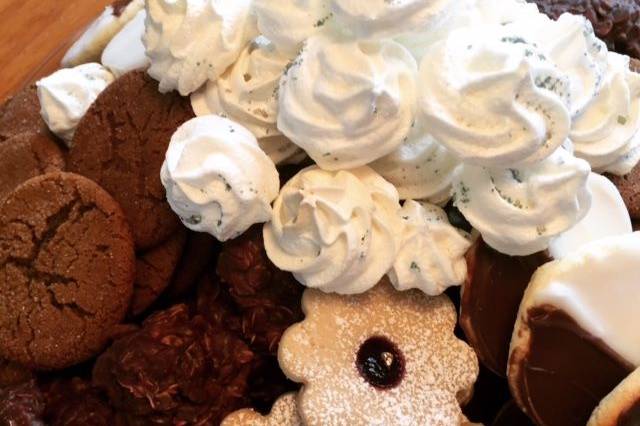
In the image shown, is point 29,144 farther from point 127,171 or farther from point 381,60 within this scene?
point 381,60

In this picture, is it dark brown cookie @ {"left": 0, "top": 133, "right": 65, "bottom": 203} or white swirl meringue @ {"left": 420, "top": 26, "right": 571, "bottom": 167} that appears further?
dark brown cookie @ {"left": 0, "top": 133, "right": 65, "bottom": 203}

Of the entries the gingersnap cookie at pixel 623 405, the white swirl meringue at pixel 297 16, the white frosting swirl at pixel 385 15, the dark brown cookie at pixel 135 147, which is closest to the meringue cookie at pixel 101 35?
the dark brown cookie at pixel 135 147

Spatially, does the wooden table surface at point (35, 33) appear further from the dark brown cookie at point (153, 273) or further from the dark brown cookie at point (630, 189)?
the dark brown cookie at point (630, 189)

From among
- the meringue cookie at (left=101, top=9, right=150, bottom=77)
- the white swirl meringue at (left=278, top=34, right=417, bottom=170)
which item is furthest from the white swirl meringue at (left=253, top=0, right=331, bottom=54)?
the meringue cookie at (left=101, top=9, right=150, bottom=77)

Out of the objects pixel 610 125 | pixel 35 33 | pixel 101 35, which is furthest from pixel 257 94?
pixel 35 33

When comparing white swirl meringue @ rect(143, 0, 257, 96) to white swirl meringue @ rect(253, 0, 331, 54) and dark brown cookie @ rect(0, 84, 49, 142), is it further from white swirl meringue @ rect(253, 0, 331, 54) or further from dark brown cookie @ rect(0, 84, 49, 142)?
dark brown cookie @ rect(0, 84, 49, 142)
